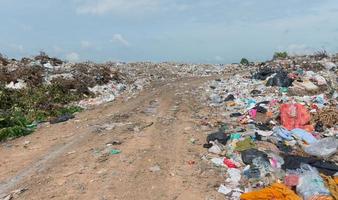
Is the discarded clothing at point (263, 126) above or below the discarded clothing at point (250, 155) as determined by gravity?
below

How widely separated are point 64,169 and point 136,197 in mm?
1763

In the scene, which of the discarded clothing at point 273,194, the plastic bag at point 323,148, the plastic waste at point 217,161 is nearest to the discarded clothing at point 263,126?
the plastic bag at point 323,148

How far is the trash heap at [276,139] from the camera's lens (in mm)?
6164

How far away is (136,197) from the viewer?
5996 millimetres

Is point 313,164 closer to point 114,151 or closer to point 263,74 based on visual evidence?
point 114,151

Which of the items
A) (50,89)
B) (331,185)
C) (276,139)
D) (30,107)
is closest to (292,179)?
(331,185)

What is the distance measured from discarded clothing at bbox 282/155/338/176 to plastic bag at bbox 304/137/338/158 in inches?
17.8

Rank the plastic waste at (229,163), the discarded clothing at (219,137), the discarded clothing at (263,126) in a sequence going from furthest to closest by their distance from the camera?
the discarded clothing at (263,126) → the discarded clothing at (219,137) → the plastic waste at (229,163)

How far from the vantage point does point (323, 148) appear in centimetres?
787

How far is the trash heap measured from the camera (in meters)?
6.16

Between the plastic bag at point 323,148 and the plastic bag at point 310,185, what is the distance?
4.72 ft

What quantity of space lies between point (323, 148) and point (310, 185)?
6.71ft

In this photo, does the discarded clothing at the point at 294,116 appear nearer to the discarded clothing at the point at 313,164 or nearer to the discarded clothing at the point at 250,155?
the discarded clothing at the point at 313,164

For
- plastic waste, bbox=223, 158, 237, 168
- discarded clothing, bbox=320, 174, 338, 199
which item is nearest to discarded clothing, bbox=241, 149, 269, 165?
plastic waste, bbox=223, 158, 237, 168
